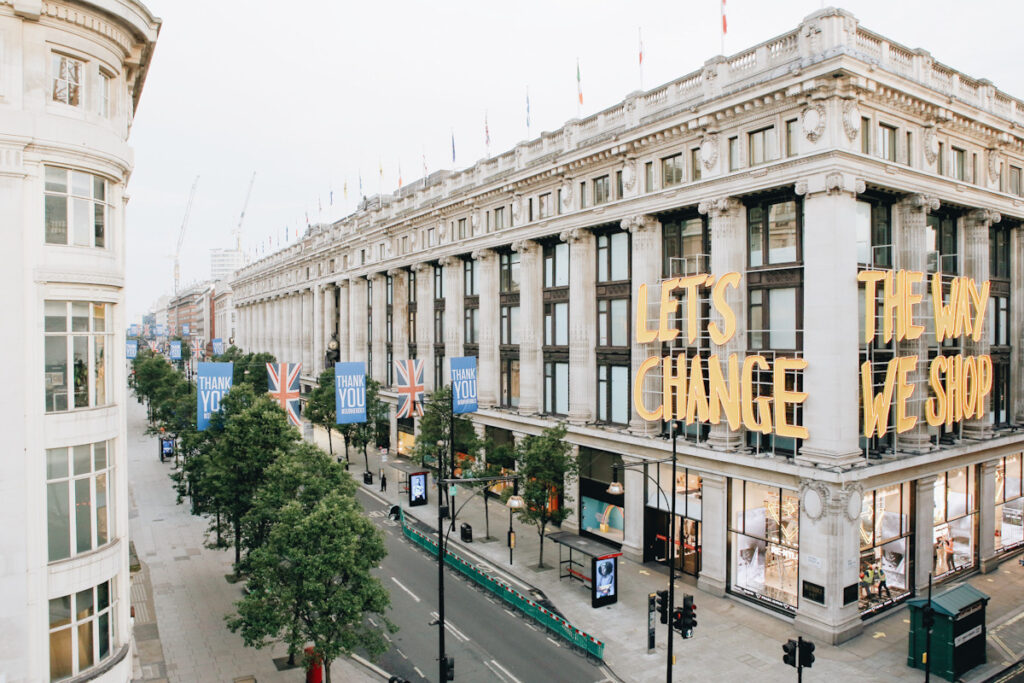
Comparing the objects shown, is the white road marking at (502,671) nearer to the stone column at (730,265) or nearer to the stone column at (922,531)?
the stone column at (730,265)

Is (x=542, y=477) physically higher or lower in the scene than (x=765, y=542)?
higher

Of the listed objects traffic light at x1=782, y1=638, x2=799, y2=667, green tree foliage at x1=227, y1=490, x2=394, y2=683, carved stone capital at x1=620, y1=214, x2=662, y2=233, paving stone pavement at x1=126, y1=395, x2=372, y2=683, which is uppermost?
carved stone capital at x1=620, y1=214, x2=662, y2=233

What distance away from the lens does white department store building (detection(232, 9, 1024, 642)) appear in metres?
28.4

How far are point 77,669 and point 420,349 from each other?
4743 cm

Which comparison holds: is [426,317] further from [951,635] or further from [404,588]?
[951,635]

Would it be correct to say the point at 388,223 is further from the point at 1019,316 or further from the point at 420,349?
the point at 1019,316

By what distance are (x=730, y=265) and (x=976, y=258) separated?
48.8ft

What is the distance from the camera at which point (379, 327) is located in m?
73.0

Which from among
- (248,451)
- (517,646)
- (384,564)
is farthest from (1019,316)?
(248,451)

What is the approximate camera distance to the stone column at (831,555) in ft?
91.0

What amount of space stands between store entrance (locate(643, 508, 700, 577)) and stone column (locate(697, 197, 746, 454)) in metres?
2.58

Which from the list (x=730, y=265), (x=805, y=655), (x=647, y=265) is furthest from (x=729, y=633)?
(x=647, y=265)

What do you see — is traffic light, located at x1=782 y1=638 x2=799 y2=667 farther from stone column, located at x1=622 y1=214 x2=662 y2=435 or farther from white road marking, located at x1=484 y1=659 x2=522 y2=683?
stone column, located at x1=622 y1=214 x2=662 y2=435

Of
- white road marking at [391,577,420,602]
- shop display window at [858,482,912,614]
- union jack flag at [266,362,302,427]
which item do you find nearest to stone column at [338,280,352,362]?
union jack flag at [266,362,302,427]
